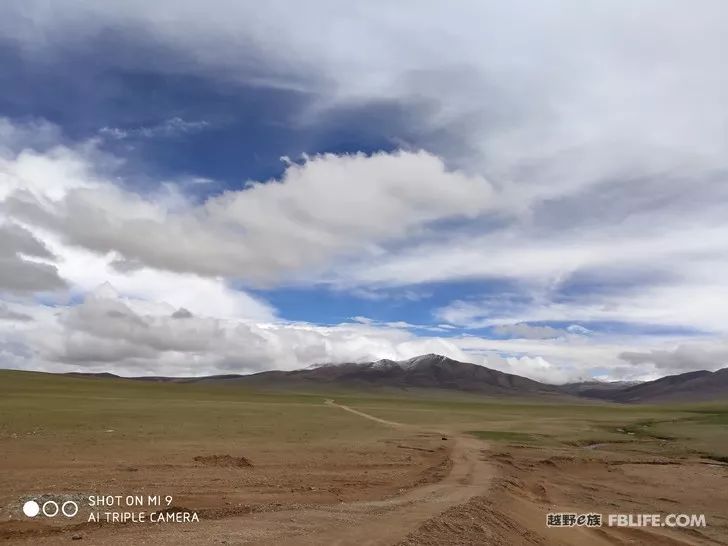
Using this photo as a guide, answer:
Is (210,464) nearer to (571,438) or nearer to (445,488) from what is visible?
(445,488)

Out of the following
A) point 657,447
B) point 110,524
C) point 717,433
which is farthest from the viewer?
point 717,433

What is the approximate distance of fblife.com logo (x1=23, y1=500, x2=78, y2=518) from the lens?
14.5 meters

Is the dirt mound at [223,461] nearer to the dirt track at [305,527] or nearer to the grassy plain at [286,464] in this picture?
the grassy plain at [286,464]

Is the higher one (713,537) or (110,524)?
(110,524)

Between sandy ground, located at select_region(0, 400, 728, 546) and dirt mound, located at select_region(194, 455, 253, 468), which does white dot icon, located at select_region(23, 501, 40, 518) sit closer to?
sandy ground, located at select_region(0, 400, 728, 546)

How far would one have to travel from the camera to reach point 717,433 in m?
54.7

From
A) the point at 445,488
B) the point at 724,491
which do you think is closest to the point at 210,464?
the point at 445,488

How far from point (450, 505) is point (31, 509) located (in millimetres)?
11188

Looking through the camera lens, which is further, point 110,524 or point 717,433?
point 717,433

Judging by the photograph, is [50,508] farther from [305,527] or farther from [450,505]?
[450,505]

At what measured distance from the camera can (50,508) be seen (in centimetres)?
1506

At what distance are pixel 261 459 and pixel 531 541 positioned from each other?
1500 cm

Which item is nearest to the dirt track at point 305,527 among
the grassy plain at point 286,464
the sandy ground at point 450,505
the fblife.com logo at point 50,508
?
the sandy ground at point 450,505

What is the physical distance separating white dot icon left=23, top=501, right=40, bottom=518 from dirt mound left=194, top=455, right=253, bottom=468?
31.8 feet
